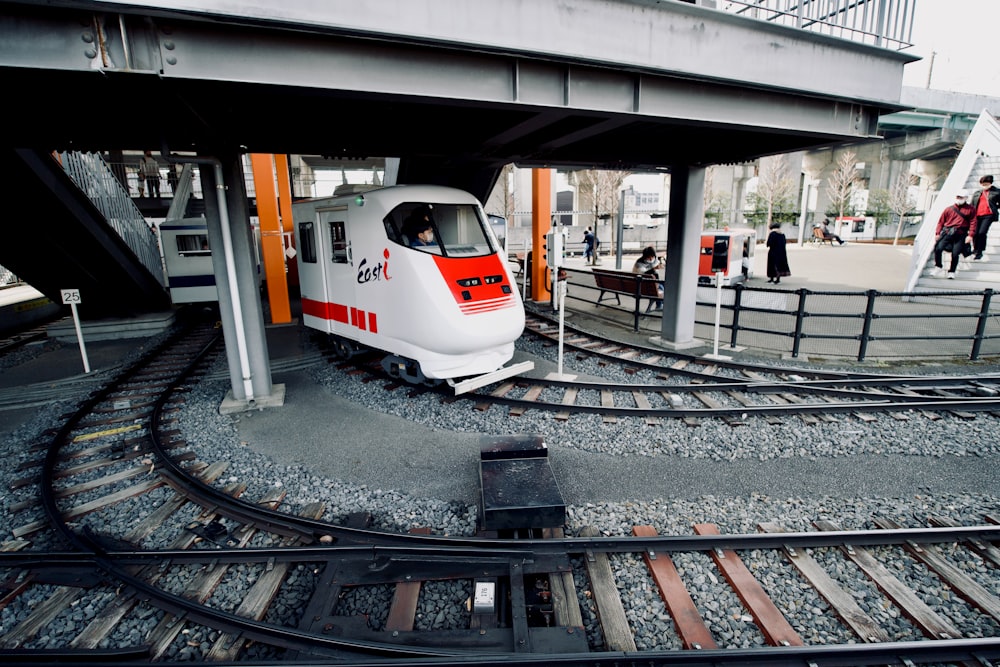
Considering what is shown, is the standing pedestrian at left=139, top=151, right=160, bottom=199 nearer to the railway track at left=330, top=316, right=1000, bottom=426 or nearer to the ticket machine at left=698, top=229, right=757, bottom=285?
the railway track at left=330, top=316, right=1000, bottom=426

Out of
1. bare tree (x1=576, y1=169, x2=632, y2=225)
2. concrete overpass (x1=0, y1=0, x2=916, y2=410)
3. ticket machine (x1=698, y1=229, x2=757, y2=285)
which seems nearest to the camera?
concrete overpass (x1=0, y1=0, x2=916, y2=410)

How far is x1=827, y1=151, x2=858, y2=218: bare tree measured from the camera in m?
46.0

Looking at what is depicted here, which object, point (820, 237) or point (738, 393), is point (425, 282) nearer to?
point (738, 393)

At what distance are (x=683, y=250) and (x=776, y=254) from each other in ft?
32.7

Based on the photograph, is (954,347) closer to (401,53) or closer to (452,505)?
(452,505)

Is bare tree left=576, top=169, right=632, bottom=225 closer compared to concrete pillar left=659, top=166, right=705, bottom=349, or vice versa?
concrete pillar left=659, top=166, right=705, bottom=349

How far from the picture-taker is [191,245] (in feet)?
45.1

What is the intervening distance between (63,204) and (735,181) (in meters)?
61.0

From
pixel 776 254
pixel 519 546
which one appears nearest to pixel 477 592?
pixel 519 546

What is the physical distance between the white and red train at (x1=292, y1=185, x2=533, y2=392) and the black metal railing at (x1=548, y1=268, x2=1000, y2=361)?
4616 millimetres

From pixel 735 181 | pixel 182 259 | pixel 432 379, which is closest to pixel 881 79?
pixel 432 379

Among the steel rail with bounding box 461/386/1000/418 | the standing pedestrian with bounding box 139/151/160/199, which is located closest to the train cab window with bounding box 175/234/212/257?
the steel rail with bounding box 461/386/1000/418

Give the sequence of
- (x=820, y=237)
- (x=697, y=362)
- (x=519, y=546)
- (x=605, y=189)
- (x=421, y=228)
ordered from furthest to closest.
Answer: (x=820, y=237)
(x=605, y=189)
(x=697, y=362)
(x=421, y=228)
(x=519, y=546)

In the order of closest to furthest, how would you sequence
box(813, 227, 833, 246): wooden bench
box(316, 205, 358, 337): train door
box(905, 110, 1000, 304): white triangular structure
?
box(316, 205, 358, 337): train door, box(905, 110, 1000, 304): white triangular structure, box(813, 227, 833, 246): wooden bench
